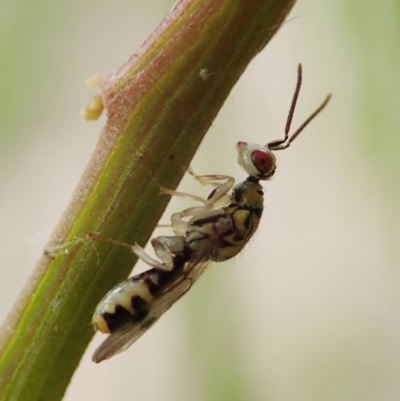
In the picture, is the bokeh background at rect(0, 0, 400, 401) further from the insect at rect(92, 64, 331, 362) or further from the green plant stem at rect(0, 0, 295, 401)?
the green plant stem at rect(0, 0, 295, 401)

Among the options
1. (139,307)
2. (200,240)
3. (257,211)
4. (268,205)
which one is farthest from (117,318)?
(268,205)

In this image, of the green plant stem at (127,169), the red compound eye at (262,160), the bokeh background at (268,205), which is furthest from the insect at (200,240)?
the bokeh background at (268,205)

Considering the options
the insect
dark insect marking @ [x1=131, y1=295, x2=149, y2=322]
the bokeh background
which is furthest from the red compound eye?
the bokeh background

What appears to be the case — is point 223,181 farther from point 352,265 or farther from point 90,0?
point 90,0

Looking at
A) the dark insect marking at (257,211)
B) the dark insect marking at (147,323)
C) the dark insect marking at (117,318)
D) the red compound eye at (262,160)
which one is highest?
the red compound eye at (262,160)

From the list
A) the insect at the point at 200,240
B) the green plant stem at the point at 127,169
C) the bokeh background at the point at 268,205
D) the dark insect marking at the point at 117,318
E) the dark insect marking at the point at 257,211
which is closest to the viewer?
the green plant stem at the point at 127,169

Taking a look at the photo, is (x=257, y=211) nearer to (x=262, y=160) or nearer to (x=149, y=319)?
(x=262, y=160)

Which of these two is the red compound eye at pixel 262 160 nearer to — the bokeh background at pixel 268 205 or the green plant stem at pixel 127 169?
the green plant stem at pixel 127 169
